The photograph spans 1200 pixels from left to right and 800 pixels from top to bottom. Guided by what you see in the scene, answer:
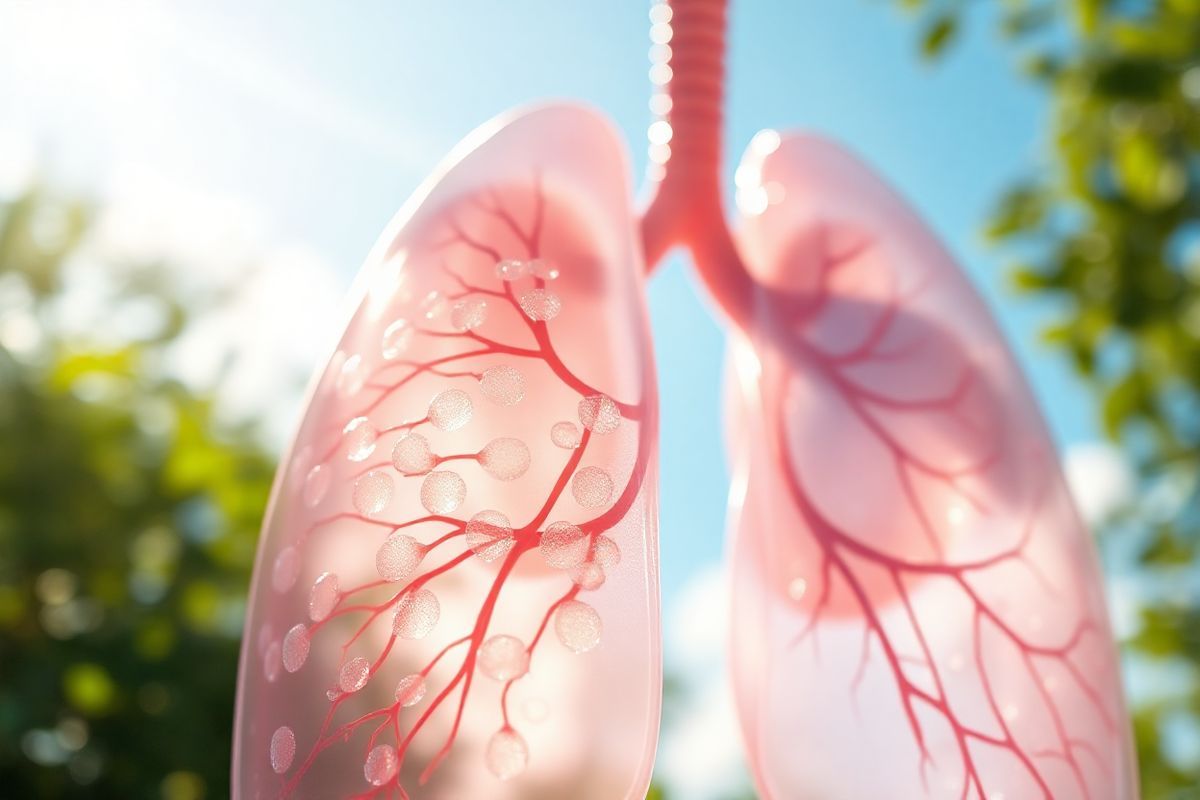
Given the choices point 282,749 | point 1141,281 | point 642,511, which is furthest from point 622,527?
point 1141,281

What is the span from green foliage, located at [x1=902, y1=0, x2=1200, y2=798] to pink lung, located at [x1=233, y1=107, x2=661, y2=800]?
693 millimetres

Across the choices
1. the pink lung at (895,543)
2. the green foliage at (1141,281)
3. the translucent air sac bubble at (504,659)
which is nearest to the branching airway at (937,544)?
the pink lung at (895,543)

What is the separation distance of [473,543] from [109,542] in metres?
0.82

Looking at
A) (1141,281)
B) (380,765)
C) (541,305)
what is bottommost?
(380,765)

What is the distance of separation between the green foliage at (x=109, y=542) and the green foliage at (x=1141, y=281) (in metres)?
0.77

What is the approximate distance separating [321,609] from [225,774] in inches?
27.7

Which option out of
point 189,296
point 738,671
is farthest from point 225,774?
point 738,671

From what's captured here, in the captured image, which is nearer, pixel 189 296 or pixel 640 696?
pixel 640 696

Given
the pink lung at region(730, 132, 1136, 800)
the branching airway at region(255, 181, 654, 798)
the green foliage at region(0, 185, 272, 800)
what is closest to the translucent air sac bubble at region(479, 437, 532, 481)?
the branching airway at region(255, 181, 654, 798)

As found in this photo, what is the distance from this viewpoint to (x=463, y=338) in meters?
0.31

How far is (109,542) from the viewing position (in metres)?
0.98

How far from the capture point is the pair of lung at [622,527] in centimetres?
27

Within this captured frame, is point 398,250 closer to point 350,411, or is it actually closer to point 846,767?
point 350,411

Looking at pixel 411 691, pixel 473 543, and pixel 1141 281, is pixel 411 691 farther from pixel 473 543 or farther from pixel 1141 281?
pixel 1141 281
